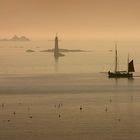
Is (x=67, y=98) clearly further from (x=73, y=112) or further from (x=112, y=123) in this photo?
(x=112, y=123)

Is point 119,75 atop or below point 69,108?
atop

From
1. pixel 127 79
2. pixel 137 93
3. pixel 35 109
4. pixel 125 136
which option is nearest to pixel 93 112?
pixel 35 109

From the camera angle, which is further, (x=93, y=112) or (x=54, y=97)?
(x=54, y=97)

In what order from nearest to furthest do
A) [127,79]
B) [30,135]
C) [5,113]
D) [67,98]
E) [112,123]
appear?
[30,135]
[112,123]
[5,113]
[67,98]
[127,79]

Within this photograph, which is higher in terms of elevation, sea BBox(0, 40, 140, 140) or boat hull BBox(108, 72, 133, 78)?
boat hull BBox(108, 72, 133, 78)

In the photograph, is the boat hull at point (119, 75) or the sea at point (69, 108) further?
the boat hull at point (119, 75)

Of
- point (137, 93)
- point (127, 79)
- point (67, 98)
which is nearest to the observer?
point (67, 98)

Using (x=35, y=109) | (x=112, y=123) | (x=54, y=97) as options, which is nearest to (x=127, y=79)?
(x=54, y=97)

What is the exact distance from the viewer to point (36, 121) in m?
53.7

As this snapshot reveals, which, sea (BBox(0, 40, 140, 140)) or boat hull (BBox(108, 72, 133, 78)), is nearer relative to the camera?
sea (BBox(0, 40, 140, 140))

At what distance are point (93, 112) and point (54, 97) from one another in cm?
1441

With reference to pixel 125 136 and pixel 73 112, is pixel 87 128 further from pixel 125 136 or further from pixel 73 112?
pixel 73 112

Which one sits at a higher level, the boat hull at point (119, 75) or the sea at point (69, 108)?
the boat hull at point (119, 75)

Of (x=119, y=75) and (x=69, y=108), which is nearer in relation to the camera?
(x=69, y=108)
